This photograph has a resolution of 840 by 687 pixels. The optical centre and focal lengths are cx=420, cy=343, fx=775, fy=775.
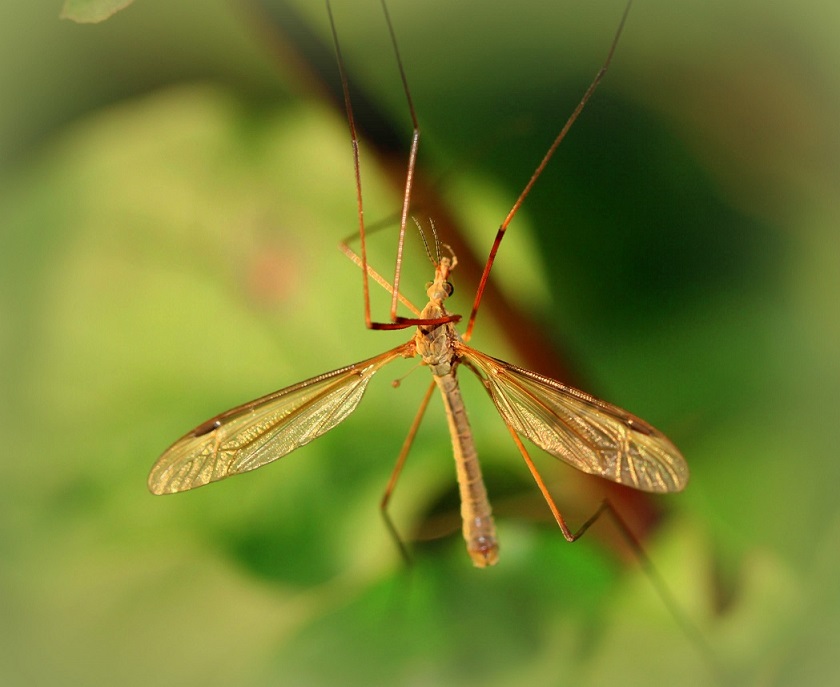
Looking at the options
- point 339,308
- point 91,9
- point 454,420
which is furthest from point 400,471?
point 91,9

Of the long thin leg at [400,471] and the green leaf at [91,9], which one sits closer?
the green leaf at [91,9]

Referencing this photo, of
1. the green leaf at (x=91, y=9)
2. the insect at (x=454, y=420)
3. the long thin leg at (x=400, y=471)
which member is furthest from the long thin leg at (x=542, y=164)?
the green leaf at (x=91, y=9)

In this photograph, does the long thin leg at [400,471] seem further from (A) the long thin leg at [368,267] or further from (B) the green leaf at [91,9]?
(B) the green leaf at [91,9]

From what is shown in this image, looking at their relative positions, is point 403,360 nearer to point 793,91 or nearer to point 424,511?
point 424,511

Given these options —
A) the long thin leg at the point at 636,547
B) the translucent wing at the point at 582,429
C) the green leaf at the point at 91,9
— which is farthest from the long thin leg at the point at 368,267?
the green leaf at the point at 91,9

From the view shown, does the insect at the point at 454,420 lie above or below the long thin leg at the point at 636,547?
above

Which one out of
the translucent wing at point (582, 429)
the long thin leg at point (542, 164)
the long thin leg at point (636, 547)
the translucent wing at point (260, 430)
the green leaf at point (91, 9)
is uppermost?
the green leaf at point (91, 9)

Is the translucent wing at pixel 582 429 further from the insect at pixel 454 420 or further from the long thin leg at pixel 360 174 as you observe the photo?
the long thin leg at pixel 360 174
